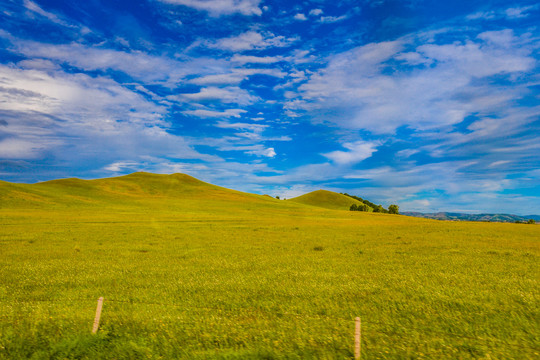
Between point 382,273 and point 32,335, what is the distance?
51.7 feet

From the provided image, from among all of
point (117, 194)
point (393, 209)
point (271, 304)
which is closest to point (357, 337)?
point (271, 304)

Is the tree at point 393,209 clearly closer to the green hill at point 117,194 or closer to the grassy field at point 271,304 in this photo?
the green hill at point 117,194

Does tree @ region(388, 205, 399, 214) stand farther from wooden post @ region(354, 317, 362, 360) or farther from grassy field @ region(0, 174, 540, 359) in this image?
wooden post @ region(354, 317, 362, 360)

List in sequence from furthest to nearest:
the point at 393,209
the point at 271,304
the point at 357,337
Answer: the point at 393,209 < the point at 271,304 < the point at 357,337

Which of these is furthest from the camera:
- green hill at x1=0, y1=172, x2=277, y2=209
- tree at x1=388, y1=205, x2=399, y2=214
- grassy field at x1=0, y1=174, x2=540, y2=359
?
tree at x1=388, y1=205, x2=399, y2=214

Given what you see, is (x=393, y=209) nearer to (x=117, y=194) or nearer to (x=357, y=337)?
(x=117, y=194)

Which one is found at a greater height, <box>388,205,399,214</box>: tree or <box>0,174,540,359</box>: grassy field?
<box>388,205,399,214</box>: tree

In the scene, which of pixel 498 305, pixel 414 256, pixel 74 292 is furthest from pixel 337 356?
pixel 414 256

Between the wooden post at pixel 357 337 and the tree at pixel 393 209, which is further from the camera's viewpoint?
the tree at pixel 393 209

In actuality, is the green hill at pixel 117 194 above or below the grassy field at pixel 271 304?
above

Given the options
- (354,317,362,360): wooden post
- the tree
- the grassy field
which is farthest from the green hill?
(354,317,362,360): wooden post

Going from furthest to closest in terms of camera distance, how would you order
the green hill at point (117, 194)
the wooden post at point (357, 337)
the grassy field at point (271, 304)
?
the green hill at point (117, 194) < the grassy field at point (271, 304) < the wooden post at point (357, 337)

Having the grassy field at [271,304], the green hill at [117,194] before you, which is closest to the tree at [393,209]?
the green hill at [117,194]

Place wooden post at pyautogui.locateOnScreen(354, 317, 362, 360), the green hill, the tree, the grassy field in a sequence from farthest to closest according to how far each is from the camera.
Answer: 1. the tree
2. the green hill
3. the grassy field
4. wooden post at pyautogui.locateOnScreen(354, 317, 362, 360)
